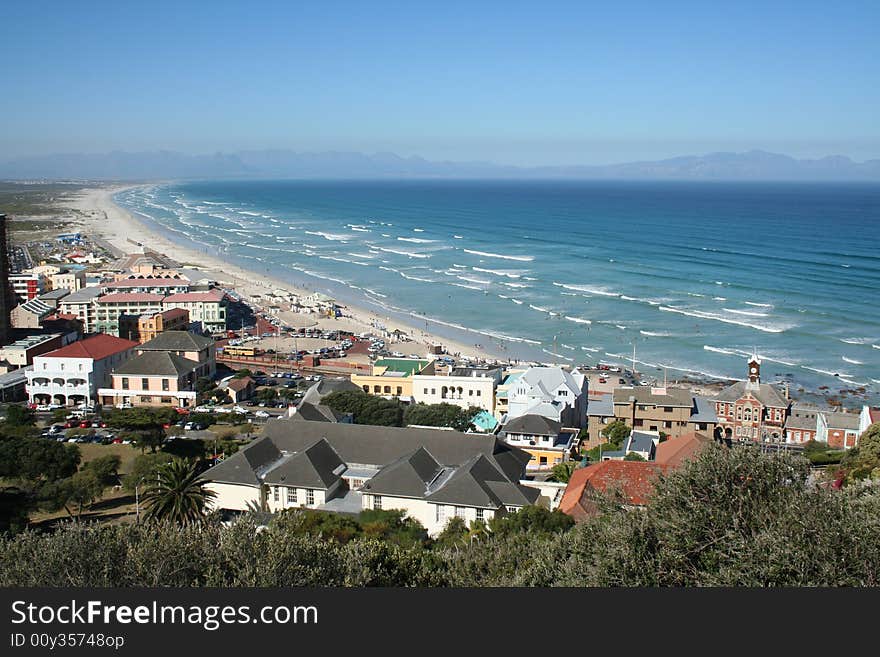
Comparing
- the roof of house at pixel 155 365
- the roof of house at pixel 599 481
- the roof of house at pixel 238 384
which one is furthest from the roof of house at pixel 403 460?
the roof of house at pixel 155 365

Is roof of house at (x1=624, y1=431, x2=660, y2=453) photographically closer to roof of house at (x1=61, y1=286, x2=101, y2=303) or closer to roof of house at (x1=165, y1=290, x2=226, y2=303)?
roof of house at (x1=165, y1=290, x2=226, y2=303)

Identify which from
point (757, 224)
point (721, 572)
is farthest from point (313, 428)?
point (757, 224)

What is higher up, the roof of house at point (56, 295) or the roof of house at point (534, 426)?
the roof of house at point (56, 295)

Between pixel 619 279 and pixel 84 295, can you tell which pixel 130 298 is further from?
pixel 619 279

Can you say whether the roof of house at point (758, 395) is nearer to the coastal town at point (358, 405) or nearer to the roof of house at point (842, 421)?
the coastal town at point (358, 405)

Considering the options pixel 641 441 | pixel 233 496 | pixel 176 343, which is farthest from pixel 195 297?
pixel 641 441

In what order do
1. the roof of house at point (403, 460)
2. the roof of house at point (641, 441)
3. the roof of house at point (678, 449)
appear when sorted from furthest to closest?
the roof of house at point (641, 441) → the roof of house at point (678, 449) → the roof of house at point (403, 460)

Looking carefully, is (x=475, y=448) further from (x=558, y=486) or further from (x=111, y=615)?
(x=111, y=615)

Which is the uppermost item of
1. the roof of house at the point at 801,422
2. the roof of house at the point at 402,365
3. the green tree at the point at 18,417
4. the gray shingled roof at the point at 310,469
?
the gray shingled roof at the point at 310,469
